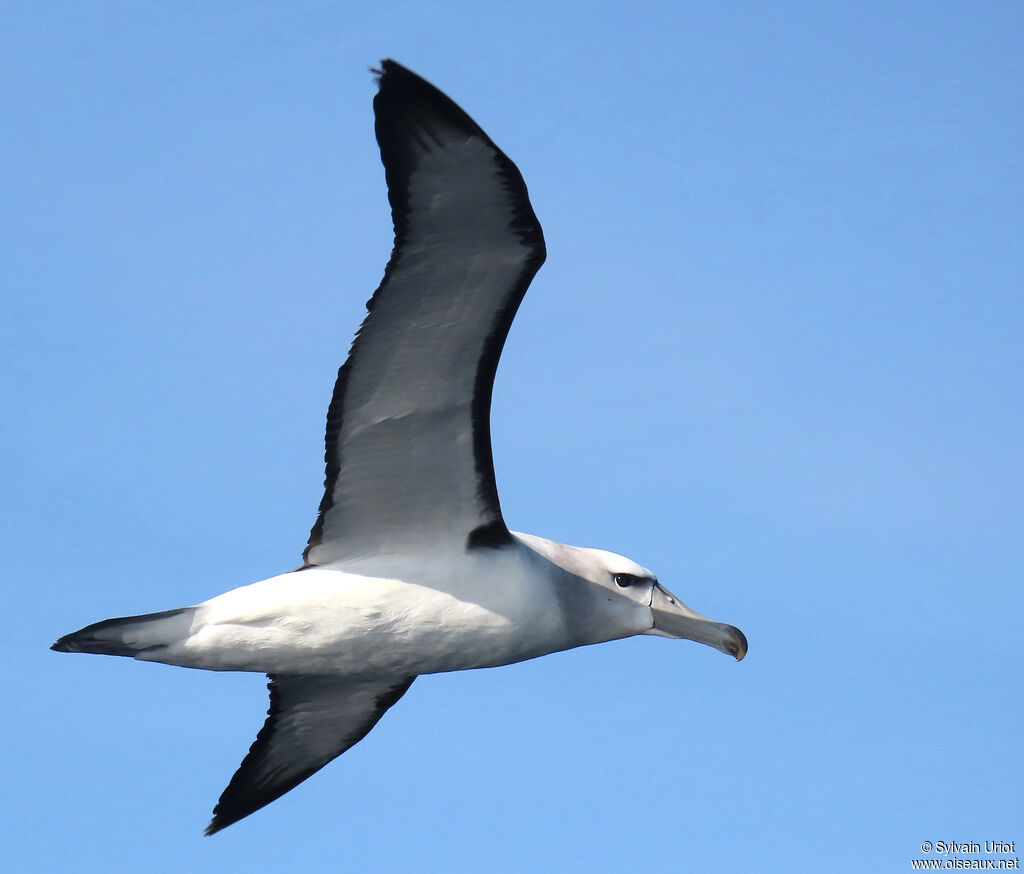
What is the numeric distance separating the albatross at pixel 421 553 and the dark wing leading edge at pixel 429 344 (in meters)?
0.01

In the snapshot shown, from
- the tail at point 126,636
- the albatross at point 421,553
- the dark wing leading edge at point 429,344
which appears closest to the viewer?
the dark wing leading edge at point 429,344

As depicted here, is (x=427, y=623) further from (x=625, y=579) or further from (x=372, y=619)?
(x=625, y=579)

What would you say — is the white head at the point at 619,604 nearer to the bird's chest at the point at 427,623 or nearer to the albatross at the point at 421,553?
the albatross at the point at 421,553

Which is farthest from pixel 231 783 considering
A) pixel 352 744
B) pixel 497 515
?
pixel 497 515

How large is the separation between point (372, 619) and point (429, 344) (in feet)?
6.60

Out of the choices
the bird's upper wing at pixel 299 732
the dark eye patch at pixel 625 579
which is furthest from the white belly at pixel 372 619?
the bird's upper wing at pixel 299 732

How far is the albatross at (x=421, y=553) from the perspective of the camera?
9938mm

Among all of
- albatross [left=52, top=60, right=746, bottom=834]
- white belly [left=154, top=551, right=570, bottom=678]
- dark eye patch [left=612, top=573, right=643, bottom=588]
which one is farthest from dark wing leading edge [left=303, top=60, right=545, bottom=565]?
dark eye patch [left=612, top=573, right=643, bottom=588]

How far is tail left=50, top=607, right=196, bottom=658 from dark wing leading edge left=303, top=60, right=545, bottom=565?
43.9 inches

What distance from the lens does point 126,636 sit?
10555 mm

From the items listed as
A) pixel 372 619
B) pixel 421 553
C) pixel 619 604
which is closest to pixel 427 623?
pixel 372 619

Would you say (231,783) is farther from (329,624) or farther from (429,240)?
(429,240)

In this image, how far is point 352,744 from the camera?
12.8m

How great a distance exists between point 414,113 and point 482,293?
1.38 meters
